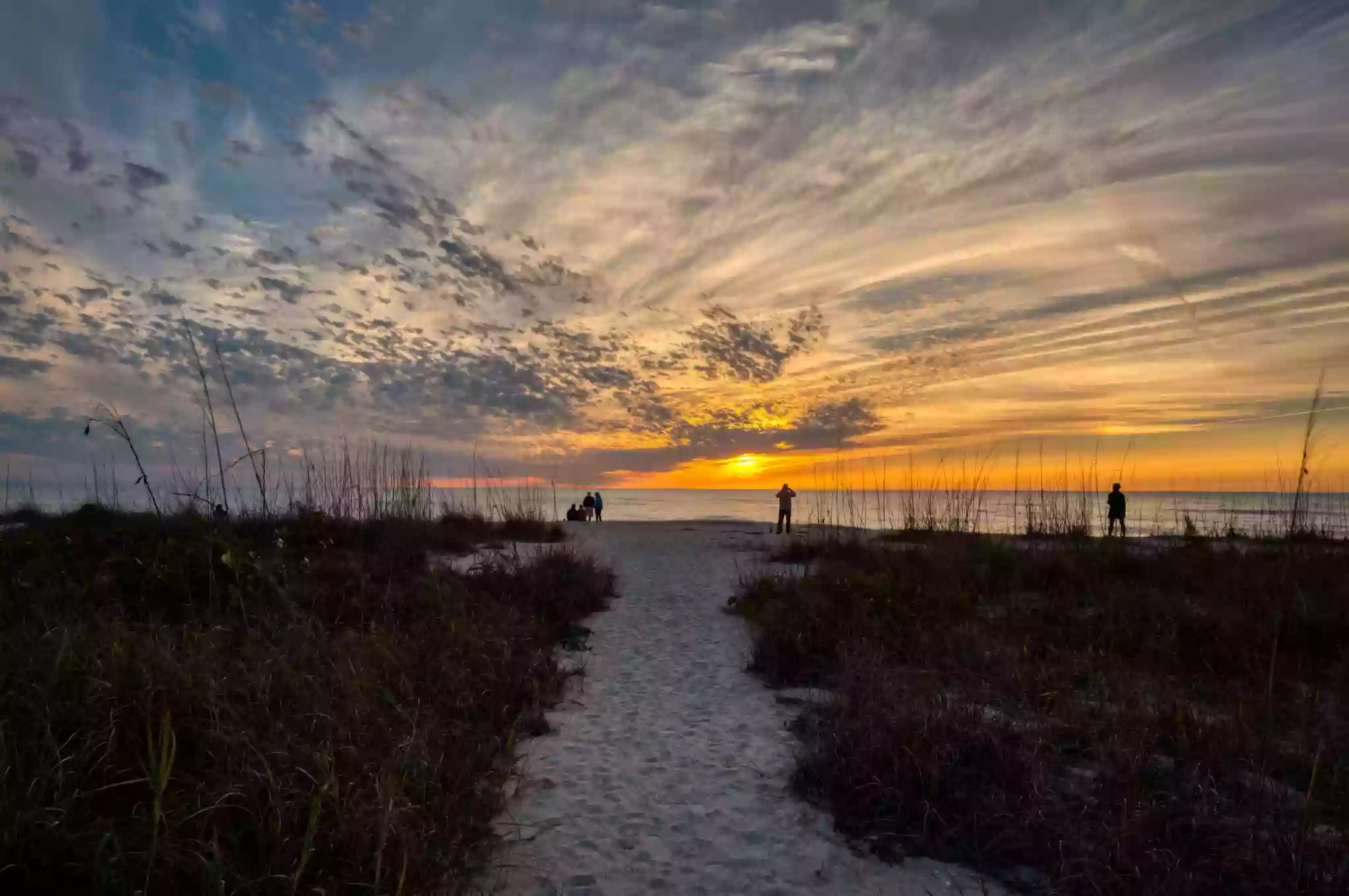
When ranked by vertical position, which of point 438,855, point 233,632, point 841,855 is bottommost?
point 841,855

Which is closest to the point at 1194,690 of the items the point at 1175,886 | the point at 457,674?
the point at 1175,886

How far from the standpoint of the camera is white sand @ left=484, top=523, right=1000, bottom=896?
365cm

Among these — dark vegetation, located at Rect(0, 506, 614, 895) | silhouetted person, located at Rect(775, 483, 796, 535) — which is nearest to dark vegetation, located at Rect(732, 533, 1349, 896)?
dark vegetation, located at Rect(0, 506, 614, 895)

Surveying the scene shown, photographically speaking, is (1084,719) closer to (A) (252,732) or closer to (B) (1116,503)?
(A) (252,732)

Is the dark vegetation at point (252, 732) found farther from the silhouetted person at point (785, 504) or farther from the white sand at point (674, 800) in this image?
the silhouetted person at point (785, 504)

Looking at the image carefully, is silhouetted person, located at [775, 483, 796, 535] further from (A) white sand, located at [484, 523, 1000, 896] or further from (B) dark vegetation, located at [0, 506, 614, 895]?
(B) dark vegetation, located at [0, 506, 614, 895]

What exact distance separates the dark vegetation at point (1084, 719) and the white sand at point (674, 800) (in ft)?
0.91

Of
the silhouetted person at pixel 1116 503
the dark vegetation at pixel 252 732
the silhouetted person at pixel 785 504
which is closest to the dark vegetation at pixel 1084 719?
the dark vegetation at pixel 252 732

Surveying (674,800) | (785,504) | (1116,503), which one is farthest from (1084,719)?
(785,504)

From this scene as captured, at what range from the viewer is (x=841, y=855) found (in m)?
3.86

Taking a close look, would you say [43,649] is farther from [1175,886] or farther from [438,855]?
[1175,886]

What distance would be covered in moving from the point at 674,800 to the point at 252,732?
8.38 feet

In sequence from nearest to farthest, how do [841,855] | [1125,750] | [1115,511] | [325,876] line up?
[325,876]
[841,855]
[1125,750]
[1115,511]

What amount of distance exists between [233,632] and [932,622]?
730cm
